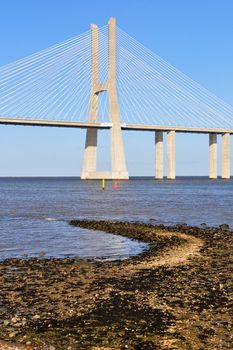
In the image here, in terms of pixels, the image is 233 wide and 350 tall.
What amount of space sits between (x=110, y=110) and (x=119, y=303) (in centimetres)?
8213

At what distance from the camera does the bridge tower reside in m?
88.5

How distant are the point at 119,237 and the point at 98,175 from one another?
84.3 m

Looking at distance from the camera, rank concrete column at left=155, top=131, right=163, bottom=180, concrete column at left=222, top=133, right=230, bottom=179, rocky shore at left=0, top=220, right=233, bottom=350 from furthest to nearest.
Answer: concrete column at left=222, top=133, right=230, bottom=179 < concrete column at left=155, top=131, right=163, bottom=180 < rocky shore at left=0, top=220, right=233, bottom=350

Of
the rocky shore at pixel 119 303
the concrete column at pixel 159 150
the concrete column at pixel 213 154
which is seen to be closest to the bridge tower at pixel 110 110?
the concrete column at pixel 159 150

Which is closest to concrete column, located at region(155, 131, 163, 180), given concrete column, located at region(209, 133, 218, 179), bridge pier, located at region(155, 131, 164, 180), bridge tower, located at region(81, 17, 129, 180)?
bridge pier, located at region(155, 131, 164, 180)

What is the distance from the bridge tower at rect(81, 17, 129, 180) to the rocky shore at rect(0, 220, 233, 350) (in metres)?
76.1

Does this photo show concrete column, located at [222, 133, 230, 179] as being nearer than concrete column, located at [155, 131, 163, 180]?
No

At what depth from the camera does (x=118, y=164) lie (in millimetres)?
92125

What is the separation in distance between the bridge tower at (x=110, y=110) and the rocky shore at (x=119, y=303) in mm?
76070

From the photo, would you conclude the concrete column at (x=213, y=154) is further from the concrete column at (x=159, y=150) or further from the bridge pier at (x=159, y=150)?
the concrete column at (x=159, y=150)

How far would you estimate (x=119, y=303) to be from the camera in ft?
27.5

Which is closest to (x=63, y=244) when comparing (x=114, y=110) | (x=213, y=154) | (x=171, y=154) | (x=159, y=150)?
(x=114, y=110)

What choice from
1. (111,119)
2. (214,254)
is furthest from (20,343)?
(111,119)

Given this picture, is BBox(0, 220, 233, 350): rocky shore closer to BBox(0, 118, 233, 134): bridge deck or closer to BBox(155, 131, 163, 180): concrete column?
BBox(0, 118, 233, 134): bridge deck
